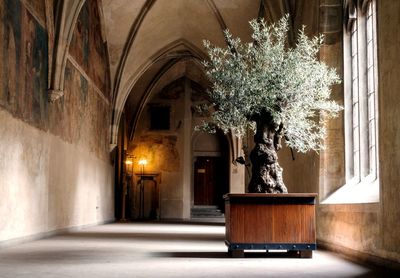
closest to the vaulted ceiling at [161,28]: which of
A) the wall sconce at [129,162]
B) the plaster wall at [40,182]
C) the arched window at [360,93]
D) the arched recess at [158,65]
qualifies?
the arched recess at [158,65]

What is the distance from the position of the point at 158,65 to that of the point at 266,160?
653 inches

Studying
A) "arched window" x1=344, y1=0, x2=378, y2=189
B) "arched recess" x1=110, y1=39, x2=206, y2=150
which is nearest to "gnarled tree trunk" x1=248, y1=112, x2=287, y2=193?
"arched window" x1=344, y1=0, x2=378, y2=189

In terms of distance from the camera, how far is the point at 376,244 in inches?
256

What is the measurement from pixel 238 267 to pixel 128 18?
12530 mm

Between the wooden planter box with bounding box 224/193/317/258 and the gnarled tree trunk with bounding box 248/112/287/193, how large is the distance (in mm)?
290

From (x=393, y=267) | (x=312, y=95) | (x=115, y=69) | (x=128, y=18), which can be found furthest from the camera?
(x=115, y=69)

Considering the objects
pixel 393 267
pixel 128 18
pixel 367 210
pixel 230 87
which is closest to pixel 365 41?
pixel 230 87

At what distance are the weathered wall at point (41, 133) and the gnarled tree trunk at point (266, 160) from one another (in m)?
3.92

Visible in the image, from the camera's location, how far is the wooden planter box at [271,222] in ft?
23.1

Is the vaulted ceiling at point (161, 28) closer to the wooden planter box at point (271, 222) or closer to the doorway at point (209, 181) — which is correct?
the doorway at point (209, 181)

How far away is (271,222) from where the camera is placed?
278 inches

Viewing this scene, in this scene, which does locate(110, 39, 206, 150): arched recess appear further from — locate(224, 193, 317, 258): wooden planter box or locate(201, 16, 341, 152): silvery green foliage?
locate(224, 193, 317, 258): wooden planter box

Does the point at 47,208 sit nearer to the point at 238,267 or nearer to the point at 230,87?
the point at 230,87

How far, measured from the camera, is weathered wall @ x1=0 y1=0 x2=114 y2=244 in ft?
29.3
